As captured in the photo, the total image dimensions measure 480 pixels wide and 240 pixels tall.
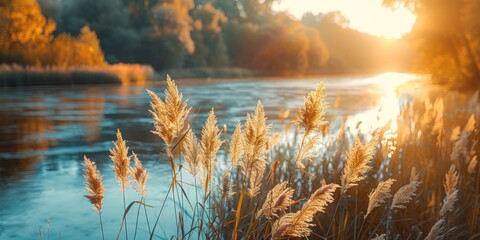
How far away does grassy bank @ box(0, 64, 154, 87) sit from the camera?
3003 centimetres

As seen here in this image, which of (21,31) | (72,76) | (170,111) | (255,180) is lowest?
(72,76)

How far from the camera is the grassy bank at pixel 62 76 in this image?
30.0 metres

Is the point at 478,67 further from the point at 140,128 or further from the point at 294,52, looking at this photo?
the point at 294,52

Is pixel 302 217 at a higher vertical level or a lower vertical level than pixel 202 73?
higher

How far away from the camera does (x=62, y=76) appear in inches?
1271

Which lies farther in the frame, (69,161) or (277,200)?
(69,161)

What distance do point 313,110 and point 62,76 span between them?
3179 cm

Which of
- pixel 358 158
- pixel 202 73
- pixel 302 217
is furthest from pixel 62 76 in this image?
pixel 302 217

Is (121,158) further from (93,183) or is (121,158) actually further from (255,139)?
(255,139)

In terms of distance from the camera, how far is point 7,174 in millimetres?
7664

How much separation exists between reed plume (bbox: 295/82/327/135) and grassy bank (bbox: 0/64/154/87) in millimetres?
29759

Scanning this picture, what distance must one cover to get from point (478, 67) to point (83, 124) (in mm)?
14324

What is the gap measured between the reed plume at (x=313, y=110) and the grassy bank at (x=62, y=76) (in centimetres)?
2976

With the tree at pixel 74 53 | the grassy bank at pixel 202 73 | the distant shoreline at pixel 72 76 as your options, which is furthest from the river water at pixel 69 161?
the grassy bank at pixel 202 73
